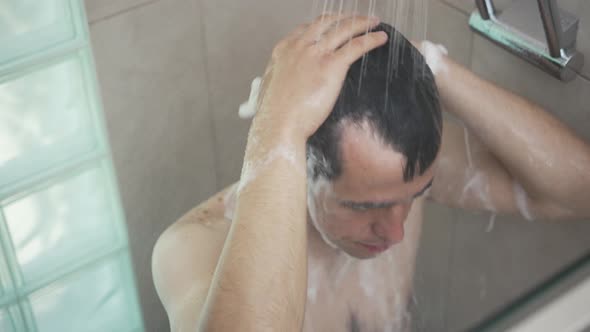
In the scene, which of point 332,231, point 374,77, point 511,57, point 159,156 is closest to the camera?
point 374,77

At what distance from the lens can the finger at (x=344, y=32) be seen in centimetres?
88

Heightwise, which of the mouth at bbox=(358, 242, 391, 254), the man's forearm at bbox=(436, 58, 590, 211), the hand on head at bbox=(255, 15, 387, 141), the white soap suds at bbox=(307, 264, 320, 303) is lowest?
the white soap suds at bbox=(307, 264, 320, 303)

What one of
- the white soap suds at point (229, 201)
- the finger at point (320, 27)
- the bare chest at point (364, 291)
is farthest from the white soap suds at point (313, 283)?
the finger at point (320, 27)

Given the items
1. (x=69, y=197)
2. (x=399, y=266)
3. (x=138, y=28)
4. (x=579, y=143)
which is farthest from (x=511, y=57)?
(x=69, y=197)

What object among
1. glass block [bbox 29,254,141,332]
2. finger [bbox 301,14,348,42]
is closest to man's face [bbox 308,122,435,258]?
finger [bbox 301,14,348,42]

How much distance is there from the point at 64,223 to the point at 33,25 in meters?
0.35

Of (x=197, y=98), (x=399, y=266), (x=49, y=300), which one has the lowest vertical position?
(x=49, y=300)

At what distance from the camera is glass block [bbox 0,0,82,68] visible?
118 cm

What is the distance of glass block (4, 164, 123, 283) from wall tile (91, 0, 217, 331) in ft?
0.13

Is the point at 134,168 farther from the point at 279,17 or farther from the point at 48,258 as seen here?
the point at 279,17

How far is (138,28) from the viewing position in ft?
4.36

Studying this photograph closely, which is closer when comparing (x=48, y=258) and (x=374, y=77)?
(x=374, y=77)

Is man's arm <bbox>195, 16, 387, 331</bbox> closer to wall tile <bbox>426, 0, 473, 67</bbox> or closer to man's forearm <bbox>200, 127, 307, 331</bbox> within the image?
man's forearm <bbox>200, 127, 307, 331</bbox>

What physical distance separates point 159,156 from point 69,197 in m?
0.19
